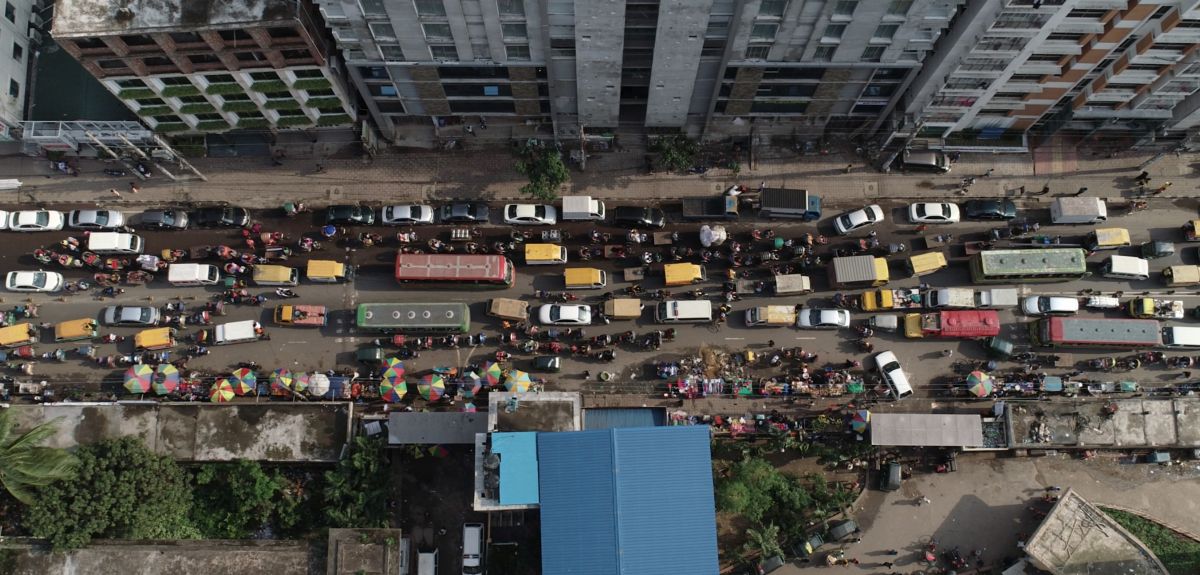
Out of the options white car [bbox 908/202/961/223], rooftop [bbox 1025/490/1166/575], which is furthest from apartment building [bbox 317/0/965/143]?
rooftop [bbox 1025/490/1166/575]

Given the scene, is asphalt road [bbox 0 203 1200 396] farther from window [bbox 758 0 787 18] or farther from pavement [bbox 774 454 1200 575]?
window [bbox 758 0 787 18]

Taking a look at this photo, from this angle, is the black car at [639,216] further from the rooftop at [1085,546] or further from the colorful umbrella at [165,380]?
the colorful umbrella at [165,380]

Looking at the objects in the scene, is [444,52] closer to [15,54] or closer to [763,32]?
[763,32]

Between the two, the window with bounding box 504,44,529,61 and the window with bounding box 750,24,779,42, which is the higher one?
the window with bounding box 504,44,529,61

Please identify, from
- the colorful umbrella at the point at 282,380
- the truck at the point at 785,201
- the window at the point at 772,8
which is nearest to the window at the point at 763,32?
the window at the point at 772,8

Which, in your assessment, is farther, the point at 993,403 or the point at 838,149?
the point at 838,149

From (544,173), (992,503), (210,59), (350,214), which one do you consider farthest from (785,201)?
(210,59)

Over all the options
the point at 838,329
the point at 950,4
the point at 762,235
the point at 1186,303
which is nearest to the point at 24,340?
the point at 762,235

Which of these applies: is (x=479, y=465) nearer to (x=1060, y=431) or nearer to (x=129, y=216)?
(x=129, y=216)
